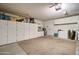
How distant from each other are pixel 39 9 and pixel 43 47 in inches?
28.4

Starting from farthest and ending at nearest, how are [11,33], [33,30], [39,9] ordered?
[33,30] < [11,33] < [39,9]

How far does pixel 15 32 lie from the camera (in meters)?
1.62

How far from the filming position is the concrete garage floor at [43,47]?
1413mm

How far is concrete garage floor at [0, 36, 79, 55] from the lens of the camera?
141 cm

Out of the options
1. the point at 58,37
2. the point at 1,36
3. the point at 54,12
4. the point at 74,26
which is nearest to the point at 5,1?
the point at 1,36

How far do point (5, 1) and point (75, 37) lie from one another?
1.35m

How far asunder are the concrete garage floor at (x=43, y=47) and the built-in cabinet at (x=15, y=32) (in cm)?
10

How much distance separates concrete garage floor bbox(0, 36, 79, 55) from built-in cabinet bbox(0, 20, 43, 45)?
0.32ft

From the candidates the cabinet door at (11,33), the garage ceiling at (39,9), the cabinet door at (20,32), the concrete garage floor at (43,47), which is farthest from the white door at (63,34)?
the cabinet door at (11,33)

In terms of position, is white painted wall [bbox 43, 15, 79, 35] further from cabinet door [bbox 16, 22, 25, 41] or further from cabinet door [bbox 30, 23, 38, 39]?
cabinet door [bbox 16, 22, 25, 41]

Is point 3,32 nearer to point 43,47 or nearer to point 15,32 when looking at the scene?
point 15,32

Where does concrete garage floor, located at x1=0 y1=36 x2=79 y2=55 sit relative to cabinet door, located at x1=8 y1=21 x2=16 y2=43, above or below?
below

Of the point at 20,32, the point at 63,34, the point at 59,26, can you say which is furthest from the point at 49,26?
the point at 20,32

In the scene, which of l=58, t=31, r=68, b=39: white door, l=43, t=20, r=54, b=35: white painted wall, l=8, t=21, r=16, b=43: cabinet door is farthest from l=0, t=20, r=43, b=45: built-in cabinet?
l=58, t=31, r=68, b=39: white door
